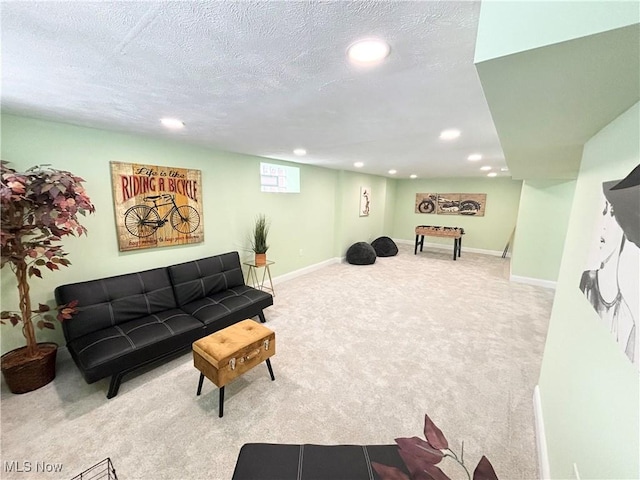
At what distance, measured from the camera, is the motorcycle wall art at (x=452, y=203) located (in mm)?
7383

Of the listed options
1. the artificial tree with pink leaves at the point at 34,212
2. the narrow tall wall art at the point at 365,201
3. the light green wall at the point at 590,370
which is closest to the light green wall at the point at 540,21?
the light green wall at the point at 590,370

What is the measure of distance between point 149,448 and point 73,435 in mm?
562

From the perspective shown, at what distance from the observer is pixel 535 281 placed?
4832mm

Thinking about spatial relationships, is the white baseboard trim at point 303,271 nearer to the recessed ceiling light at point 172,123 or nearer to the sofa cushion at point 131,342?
the sofa cushion at point 131,342

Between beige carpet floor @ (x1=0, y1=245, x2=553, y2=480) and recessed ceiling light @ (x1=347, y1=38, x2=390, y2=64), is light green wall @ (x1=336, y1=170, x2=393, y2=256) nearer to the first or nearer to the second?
beige carpet floor @ (x1=0, y1=245, x2=553, y2=480)

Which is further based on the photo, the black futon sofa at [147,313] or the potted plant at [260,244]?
the potted plant at [260,244]

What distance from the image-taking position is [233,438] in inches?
67.6

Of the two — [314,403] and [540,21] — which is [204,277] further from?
[540,21]

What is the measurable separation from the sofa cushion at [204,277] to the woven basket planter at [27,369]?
106 cm

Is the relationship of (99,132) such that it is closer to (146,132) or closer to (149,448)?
(146,132)

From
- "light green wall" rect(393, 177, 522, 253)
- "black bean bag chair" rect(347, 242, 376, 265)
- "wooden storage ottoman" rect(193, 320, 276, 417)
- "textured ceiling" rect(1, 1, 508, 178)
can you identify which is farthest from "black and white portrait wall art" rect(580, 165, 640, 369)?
"light green wall" rect(393, 177, 522, 253)

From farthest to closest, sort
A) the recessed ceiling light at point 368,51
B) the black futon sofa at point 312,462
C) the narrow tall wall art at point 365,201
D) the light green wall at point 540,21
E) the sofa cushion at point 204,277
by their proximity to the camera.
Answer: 1. the narrow tall wall art at point 365,201
2. the sofa cushion at point 204,277
3. the black futon sofa at point 312,462
4. the recessed ceiling light at point 368,51
5. the light green wall at point 540,21

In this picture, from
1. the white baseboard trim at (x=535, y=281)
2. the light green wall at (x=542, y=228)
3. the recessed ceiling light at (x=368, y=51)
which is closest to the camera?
the recessed ceiling light at (x=368, y=51)

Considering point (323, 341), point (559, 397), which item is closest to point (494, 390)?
point (559, 397)
